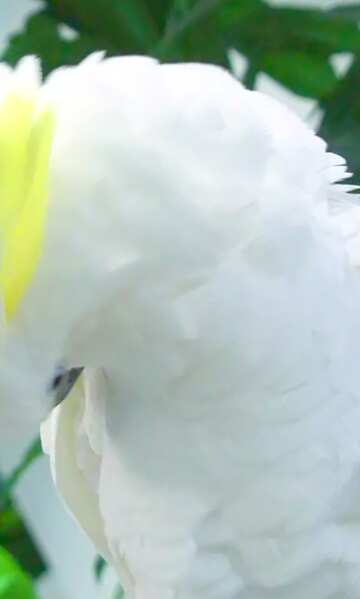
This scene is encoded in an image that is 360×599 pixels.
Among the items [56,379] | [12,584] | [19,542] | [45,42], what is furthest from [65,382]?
[19,542]

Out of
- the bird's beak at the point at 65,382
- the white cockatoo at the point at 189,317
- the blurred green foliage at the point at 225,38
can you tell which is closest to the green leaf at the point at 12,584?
the white cockatoo at the point at 189,317

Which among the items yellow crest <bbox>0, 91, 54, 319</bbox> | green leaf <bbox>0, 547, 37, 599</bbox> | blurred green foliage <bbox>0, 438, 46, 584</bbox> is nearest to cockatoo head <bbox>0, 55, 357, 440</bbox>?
yellow crest <bbox>0, 91, 54, 319</bbox>

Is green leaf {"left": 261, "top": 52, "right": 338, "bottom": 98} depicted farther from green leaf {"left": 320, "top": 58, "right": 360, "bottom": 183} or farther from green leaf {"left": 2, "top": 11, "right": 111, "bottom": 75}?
green leaf {"left": 2, "top": 11, "right": 111, "bottom": 75}

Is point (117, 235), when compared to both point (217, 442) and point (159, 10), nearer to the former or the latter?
point (217, 442)

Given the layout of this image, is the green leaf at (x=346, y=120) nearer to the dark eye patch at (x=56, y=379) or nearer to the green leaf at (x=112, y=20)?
the green leaf at (x=112, y=20)

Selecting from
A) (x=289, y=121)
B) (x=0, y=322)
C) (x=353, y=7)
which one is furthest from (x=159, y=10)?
(x=0, y=322)

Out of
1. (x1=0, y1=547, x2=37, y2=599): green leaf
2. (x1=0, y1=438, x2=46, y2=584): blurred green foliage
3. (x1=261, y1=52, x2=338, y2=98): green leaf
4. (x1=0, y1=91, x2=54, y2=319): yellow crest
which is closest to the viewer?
(x1=0, y1=91, x2=54, y2=319): yellow crest

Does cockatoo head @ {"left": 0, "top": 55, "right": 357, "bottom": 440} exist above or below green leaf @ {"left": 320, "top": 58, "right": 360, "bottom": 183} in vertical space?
below

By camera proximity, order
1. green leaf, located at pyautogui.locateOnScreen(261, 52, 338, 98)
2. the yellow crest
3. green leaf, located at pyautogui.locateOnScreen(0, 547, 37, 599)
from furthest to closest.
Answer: green leaf, located at pyautogui.locateOnScreen(261, 52, 338, 98)
green leaf, located at pyautogui.locateOnScreen(0, 547, 37, 599)
the yellow crest
